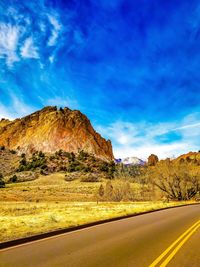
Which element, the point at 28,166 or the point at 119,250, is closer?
the point at 119,250

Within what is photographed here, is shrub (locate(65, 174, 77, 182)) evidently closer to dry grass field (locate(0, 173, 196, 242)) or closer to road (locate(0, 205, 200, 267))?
dry grass field (locate(0, 173, 196, 242))

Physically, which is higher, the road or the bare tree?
the bare tree

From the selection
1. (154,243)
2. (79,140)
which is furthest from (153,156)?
(154,243)

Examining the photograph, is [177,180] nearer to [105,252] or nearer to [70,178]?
[105,252]

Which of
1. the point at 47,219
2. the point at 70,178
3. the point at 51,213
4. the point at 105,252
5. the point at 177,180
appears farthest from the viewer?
the point at 70,178

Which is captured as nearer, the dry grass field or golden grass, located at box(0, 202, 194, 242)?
golden grass, located at box(0, 202, 194, 242)

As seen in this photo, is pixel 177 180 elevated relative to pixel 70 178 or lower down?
lower down

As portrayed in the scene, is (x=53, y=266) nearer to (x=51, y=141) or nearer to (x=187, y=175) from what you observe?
(x=187, y=175)

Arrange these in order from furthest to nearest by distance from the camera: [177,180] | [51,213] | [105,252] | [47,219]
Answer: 1. [177,180]
2. [51,213]
3. [47,219]
4. [105,252]

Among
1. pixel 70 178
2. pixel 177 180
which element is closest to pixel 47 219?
pixel 177 180

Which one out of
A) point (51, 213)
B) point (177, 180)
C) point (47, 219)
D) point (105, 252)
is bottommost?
point (105, 252)

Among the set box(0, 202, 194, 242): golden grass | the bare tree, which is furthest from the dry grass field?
the bare tree

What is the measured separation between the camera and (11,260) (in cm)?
726

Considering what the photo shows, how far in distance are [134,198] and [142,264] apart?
165 ft
